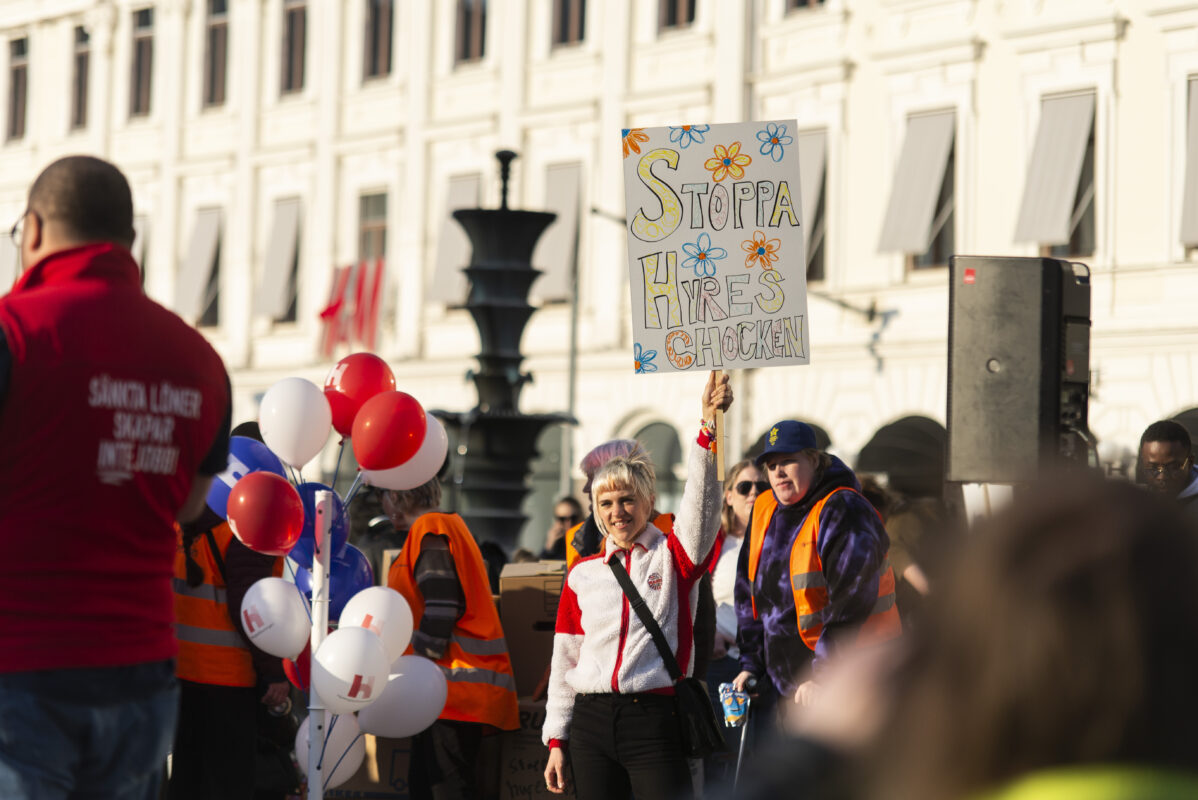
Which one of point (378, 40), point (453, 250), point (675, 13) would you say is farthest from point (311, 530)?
point (378, 40)

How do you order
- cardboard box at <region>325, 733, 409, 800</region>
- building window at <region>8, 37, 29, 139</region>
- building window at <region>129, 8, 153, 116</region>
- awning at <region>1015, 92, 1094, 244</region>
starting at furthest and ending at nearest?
building window at <region>8, 37, 29, 139</region>, building window at <region>129, 8, 153, 116</region>, awning at <region>1015, 92, 1094, 244</region>, cardboard box at <region>325, 733, 409, 800</region>

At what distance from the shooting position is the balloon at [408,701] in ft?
18.8

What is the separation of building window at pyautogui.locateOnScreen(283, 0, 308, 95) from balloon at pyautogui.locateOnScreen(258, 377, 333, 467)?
1030 inches

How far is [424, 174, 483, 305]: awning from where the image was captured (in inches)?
1077

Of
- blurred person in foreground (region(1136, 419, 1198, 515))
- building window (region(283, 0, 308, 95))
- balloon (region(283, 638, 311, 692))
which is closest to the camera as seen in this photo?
balloon (region(283, 638, 311, 692))

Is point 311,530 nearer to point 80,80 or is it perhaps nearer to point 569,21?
point 569,21

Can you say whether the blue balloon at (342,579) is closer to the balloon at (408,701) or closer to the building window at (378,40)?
the balloon at (408,701)

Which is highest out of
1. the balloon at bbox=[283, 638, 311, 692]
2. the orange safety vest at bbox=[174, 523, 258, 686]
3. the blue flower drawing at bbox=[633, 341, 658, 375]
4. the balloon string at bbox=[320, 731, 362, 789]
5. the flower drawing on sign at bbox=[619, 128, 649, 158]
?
the flower drawing on sign at bbox=[619, 128, 649, 158]

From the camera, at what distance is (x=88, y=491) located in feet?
9.89

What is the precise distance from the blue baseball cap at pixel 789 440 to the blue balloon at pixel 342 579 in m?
1.59

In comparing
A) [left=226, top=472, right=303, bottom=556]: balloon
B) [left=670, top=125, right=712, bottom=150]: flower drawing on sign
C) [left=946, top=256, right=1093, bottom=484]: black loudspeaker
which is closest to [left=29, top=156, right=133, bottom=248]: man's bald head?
[left=226, top=472, right=303, bottom=556]: balloon

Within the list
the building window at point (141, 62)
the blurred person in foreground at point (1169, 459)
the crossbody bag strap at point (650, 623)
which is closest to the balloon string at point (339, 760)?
the crossbody bag strap at point (650, 623)

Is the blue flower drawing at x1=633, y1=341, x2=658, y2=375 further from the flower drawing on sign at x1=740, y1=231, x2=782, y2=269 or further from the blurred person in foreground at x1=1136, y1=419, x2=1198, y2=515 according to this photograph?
the blurred person in foreground at x1=1136, y1=419, x2=1198, y2=515

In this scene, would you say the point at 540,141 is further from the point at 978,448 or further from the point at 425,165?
the point at 978,448
